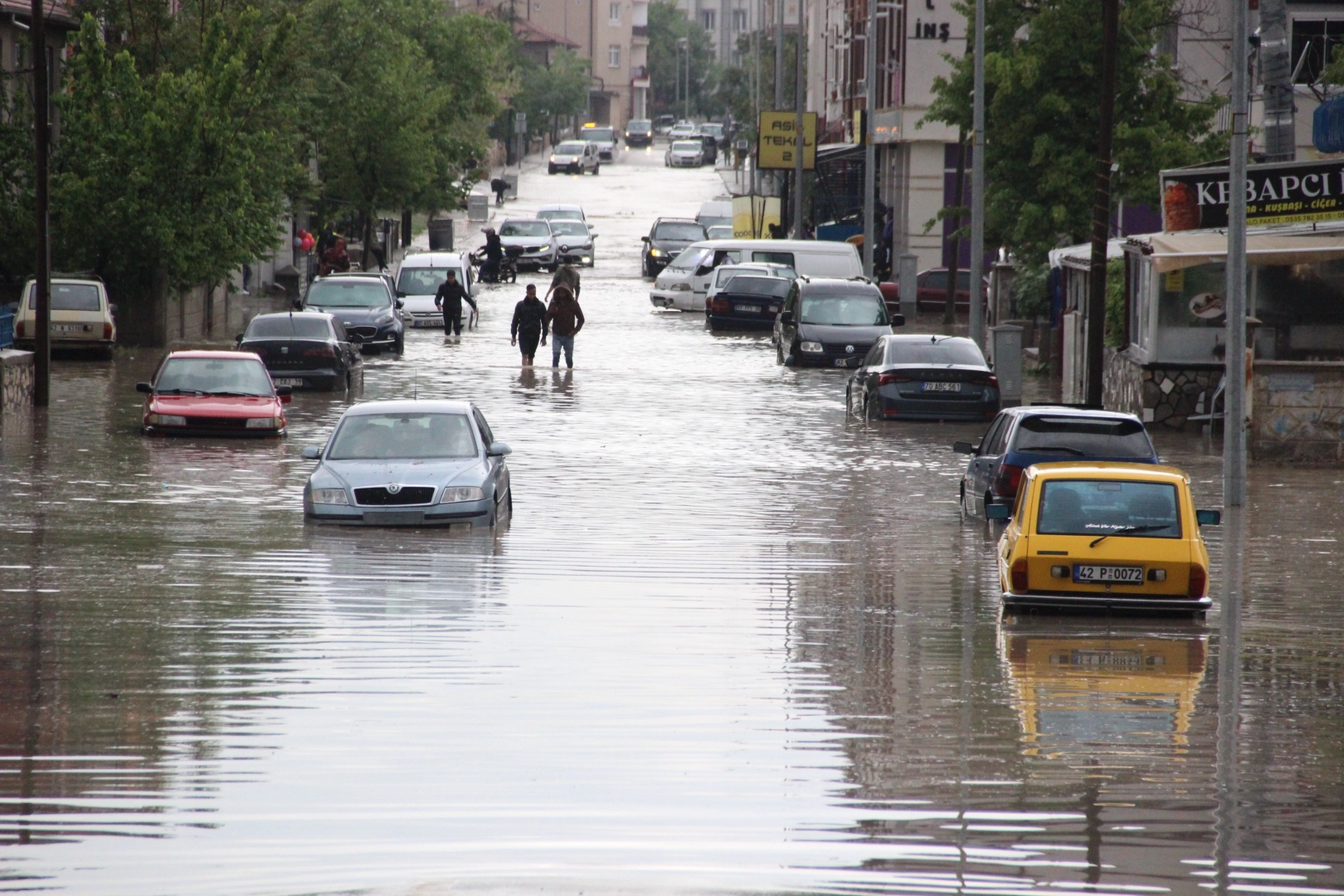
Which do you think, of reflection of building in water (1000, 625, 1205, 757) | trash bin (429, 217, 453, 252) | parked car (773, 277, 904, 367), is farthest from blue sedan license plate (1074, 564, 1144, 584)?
trash bin (429, 217, 453, 252)

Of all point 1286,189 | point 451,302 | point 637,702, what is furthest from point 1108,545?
point 451,302

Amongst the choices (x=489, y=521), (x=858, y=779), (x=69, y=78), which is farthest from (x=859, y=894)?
(x=69, y=78)

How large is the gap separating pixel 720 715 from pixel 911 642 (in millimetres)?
2890

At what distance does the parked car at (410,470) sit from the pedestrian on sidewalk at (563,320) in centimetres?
1459

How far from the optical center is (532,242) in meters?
61.5

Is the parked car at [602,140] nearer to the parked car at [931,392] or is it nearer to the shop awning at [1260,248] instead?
the parked car at [931,392]

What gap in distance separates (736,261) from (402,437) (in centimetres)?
3139

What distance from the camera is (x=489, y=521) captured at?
17922 millimetres

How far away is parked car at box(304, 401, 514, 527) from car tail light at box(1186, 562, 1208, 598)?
650 cm

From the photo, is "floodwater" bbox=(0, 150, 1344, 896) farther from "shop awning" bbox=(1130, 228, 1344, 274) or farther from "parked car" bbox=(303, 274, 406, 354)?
"parked car" bbox=(303, 274, 406, 354)

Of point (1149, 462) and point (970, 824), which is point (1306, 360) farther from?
point (970, 824)

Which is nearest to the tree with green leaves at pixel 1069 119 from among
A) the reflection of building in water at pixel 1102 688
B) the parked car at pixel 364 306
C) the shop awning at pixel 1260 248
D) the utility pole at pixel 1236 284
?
the shop awning at pixel 1260 248

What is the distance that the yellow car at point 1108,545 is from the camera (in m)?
14.1

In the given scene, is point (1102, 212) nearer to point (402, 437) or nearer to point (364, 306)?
point (402, 437)
